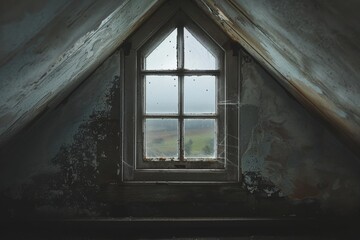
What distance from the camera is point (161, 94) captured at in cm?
269

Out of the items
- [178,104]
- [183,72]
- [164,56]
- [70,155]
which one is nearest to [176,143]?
[178,104]

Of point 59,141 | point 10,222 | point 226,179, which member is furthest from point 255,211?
point 10,222

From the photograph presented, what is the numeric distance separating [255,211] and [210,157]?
450 mm

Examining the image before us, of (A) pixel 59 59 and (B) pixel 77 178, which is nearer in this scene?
(A) pixel 59 59

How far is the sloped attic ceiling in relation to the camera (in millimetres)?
1097

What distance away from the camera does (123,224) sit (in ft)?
8.15

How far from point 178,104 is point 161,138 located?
0.84ft

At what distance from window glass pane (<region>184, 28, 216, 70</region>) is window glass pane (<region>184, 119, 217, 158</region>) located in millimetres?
364

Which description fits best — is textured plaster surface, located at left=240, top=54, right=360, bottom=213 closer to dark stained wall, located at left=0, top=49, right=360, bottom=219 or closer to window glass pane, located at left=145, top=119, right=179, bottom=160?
dark stained wall, located at left=0, top=49, right=360, bottom=219

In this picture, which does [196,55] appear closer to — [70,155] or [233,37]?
[233,37]

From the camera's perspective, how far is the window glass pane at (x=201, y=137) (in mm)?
2689

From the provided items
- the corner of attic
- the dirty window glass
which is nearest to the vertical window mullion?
the dirty window glass

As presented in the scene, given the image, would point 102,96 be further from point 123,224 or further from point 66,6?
point 66,6

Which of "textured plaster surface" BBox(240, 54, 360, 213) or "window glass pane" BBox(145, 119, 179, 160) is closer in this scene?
"textured plaster surface" BBox(240, 54, 360, 213)
